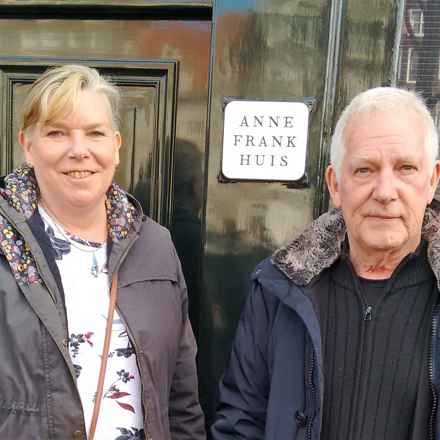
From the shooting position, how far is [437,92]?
1.76m

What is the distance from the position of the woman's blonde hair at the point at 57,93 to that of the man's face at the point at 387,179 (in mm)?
673

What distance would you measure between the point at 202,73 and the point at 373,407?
3.97 ft

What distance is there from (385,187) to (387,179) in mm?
21

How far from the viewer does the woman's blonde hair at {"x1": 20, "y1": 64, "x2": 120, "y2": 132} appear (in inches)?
52.7

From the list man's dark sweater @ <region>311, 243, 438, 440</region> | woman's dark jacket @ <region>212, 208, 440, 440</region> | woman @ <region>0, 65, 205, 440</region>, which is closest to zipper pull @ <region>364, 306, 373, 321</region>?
man's dark sweater @ <region>311, 243, 438, 440</region>

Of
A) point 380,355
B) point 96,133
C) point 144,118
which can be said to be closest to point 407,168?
point 380,355

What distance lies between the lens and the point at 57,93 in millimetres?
1339

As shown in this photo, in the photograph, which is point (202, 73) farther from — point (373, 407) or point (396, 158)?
point (373, 407)

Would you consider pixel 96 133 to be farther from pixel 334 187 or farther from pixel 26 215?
pixel 334 187

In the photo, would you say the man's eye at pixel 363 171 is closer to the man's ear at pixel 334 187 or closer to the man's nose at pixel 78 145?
the man's ear at pixel 334 187

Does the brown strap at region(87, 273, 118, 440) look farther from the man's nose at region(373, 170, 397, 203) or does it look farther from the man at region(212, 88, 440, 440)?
the man's nose at region(373, 170, 397, 203)

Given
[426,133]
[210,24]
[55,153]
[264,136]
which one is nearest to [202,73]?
[210,24]

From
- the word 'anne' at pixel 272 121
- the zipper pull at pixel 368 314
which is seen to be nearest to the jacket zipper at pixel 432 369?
the zipper pull at pixel 368 314

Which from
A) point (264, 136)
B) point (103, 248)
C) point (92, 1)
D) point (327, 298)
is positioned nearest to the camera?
point (327, 298)
